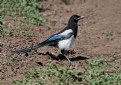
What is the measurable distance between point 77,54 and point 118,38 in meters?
1.55

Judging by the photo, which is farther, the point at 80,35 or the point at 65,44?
the point at 80,35

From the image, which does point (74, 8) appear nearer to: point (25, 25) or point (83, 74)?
point (25, 25)

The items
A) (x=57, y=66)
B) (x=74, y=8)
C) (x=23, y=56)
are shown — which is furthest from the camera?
(x=74, y=8)

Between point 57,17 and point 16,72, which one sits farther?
point 57,17

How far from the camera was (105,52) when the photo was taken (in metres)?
10.3

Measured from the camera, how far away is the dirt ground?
9.26m

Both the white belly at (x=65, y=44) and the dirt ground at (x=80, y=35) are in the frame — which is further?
the white belly at (x=65, y=44)

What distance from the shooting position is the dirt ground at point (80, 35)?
9258 millimetres

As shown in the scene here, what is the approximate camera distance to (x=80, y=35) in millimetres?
12312

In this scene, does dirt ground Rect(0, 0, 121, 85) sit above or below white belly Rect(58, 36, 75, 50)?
below

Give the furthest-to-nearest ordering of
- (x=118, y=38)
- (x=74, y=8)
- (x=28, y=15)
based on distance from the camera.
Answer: (x=74, y=8), (x=28, y=15), (x=118, y=38)

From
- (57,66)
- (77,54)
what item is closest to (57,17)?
(77,54)

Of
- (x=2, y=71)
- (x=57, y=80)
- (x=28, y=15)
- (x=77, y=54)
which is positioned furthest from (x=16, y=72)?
(x=28, y=15)

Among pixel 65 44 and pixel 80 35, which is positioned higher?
pixel 65 44
